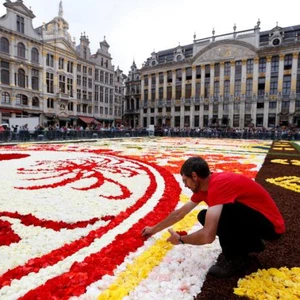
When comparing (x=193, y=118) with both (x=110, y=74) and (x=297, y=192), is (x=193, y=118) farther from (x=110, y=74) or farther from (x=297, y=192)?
(x=297, y=192)

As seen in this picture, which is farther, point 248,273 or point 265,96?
point 265,96

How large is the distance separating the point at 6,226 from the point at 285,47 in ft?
149

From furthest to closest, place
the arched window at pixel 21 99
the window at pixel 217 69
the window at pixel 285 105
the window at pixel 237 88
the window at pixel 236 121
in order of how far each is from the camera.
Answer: the window at pixel 217 69
the window at pixel 237 88
the window at pixel 236 121
the window at pixel 285 105
the arched window at pixel 21 99

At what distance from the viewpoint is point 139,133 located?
31.1 metres

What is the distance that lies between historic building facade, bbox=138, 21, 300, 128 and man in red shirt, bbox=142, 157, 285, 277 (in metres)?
41.3

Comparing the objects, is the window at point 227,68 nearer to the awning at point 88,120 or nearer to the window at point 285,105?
the window at point 285,105

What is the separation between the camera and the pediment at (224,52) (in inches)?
1651

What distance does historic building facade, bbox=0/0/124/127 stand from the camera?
101 ft

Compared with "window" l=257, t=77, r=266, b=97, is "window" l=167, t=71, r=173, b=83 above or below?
above

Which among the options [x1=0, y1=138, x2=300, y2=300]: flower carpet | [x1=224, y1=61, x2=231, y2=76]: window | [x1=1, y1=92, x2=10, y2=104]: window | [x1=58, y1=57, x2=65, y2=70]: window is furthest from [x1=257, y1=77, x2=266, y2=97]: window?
[x1=0, y1=138, x2=300, y2=300]: flower carpet

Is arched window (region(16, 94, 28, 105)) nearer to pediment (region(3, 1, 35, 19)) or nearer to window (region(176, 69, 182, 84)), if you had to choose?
pediment (region(3, 1, 35, 19))

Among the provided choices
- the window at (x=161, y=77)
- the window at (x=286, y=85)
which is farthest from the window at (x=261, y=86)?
the window at (x=161, y=77)

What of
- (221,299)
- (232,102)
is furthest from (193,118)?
(221,299)

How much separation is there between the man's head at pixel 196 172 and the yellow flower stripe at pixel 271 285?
766 millimetres
